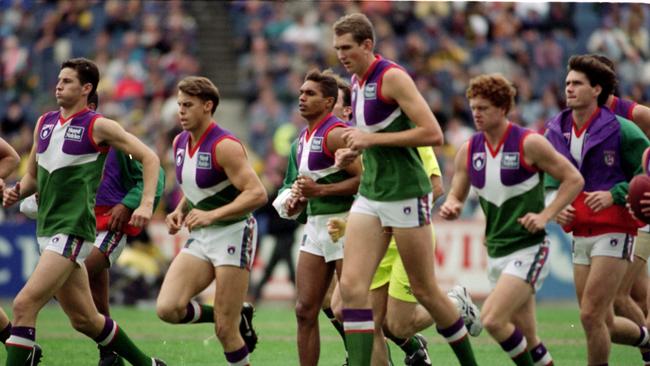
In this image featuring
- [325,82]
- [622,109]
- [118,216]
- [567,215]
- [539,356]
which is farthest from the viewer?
[118,216]

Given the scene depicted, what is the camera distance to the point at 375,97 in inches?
349

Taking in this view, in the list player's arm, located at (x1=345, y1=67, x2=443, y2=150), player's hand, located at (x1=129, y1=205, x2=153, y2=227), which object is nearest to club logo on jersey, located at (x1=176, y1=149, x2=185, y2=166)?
player's hand, located at (x1=129, y1=205, x2=153, y2=227)

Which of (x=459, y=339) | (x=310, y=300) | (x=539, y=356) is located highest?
(x=310, y=300)

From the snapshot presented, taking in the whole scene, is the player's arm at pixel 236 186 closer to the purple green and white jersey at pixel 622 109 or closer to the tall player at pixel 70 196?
the tall player at pixel 70 196

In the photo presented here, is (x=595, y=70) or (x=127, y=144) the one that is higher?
(x=595, y=70)

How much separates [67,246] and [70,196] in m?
0.39

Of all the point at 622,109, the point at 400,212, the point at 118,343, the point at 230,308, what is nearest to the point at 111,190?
the point at 118,343

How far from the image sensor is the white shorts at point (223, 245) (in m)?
9.20

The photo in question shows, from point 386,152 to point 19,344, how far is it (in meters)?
3.02

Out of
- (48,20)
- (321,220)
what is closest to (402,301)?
(321,220)

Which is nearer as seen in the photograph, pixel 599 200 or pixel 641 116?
pixel 599 200

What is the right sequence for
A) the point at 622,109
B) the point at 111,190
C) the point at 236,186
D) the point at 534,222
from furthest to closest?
the point at 111,190, the point at 622,109, the point at 236,186, the point at 534,222

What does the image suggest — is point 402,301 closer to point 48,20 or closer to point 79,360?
point 79,360

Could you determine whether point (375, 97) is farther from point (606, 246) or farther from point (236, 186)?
point (606, 246)
